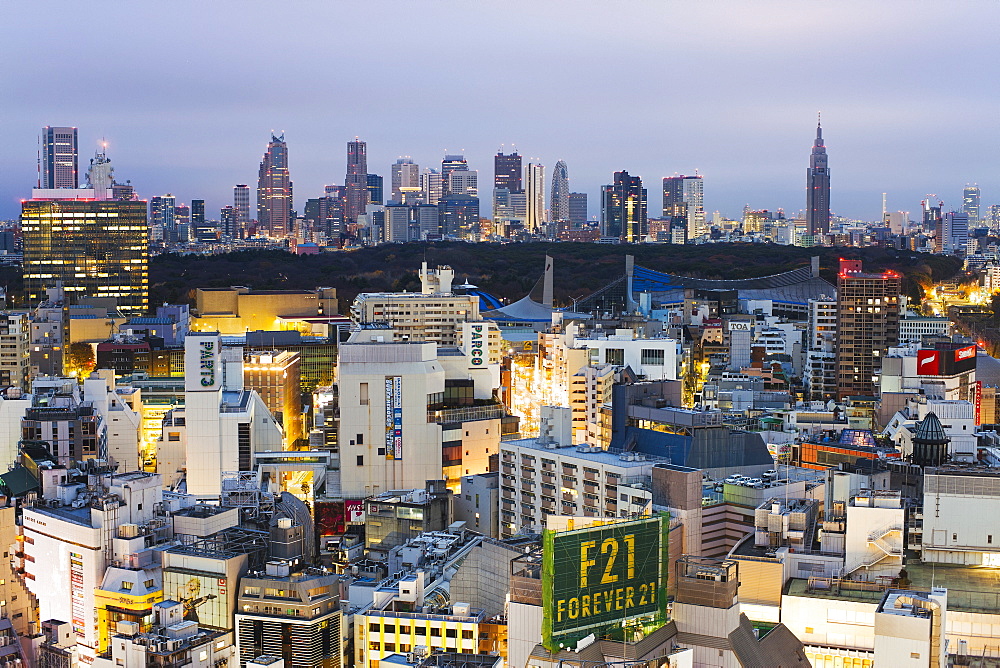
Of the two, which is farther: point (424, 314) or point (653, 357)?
point (424, 314)

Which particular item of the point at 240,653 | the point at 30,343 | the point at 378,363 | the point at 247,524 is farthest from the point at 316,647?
the point at 30,343

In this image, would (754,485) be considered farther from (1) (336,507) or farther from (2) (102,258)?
(2) (102,258)

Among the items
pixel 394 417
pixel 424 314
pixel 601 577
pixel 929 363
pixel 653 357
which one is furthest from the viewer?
pixel 424 314

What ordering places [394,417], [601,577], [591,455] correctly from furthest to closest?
[394,417] → [591,455] → [601,577]

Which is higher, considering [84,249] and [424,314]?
[84,249]

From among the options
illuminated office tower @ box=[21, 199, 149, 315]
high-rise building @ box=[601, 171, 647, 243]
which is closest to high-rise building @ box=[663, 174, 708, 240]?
high-rise building @ box=[601, 171, 647, 243]

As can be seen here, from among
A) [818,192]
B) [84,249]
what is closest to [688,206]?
[818,192]

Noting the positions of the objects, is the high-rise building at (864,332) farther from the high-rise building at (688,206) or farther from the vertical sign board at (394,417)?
the high-rise building at (688,206)

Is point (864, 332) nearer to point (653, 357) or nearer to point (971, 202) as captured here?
point (653, 357)
